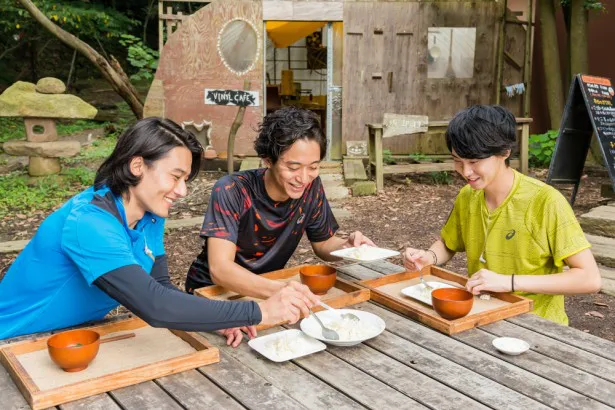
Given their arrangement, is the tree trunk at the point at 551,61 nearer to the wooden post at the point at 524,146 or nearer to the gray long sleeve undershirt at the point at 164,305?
the wooden post at the point at 524,146

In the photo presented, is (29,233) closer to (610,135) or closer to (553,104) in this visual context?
(610,135)

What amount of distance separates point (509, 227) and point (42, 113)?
7.81 metres

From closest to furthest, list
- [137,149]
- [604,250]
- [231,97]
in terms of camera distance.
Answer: [137,149]
[604,250]
[231,97]

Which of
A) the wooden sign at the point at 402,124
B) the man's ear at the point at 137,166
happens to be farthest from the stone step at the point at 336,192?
the man's ear at the point at 137,166

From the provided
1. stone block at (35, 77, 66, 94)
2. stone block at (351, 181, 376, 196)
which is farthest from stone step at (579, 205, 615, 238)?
stone block at (35, 77, 66, 94)

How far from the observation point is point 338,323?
7.50 ft

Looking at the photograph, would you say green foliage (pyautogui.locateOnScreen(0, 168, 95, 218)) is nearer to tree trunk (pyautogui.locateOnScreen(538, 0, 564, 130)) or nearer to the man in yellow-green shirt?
the man in yellow-green shirt

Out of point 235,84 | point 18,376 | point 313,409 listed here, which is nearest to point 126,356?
point 18,376

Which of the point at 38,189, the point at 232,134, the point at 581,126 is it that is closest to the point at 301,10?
the point at 232,134

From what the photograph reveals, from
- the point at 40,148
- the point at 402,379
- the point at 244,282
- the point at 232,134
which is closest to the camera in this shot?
the point at 402,379

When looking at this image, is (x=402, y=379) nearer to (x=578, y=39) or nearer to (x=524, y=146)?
(x=524, y=146)

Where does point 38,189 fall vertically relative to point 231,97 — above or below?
below

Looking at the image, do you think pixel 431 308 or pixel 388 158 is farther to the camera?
pixel 388 158

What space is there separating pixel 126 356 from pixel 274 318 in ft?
1.60
